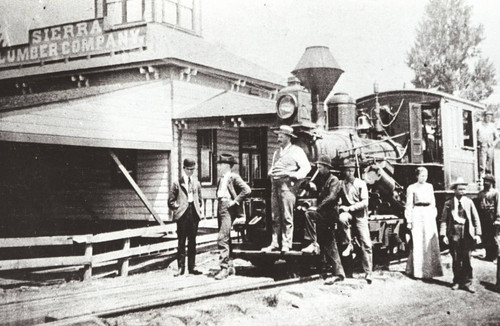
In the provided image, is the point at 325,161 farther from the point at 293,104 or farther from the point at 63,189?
the point at 63,189

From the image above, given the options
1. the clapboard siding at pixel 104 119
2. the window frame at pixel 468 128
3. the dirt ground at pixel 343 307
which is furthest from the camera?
the window frame at pixel 468 128

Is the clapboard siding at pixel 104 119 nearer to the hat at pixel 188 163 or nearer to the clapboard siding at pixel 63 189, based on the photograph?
the clapboard siding at pixel 63 189

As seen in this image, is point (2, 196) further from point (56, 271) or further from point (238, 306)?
point (238, 306)

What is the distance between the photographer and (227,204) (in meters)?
8.31

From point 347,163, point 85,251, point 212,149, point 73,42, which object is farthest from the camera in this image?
point 73,42

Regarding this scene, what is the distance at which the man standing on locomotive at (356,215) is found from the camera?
27.5ft

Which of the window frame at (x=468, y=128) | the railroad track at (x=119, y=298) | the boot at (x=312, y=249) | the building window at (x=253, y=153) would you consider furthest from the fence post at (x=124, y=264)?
the window frame at (x=468, y=128)

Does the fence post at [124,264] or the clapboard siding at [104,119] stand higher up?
the clapboard siding at [104,119]

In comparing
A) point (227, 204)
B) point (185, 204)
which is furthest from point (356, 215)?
point (185, 204)

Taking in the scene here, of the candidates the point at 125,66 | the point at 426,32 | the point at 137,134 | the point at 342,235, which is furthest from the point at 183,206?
the point at 426,32

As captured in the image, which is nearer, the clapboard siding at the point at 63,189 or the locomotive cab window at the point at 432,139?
the locomotive cab window at the point at 432,139

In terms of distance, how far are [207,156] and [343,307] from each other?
882cm

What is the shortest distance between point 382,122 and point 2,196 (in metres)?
10.7

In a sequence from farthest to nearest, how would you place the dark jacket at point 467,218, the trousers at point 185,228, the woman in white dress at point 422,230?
the woman in white dress at point 422,230 → the trousers at point 185,228 → the dark jacket at point 467,218
